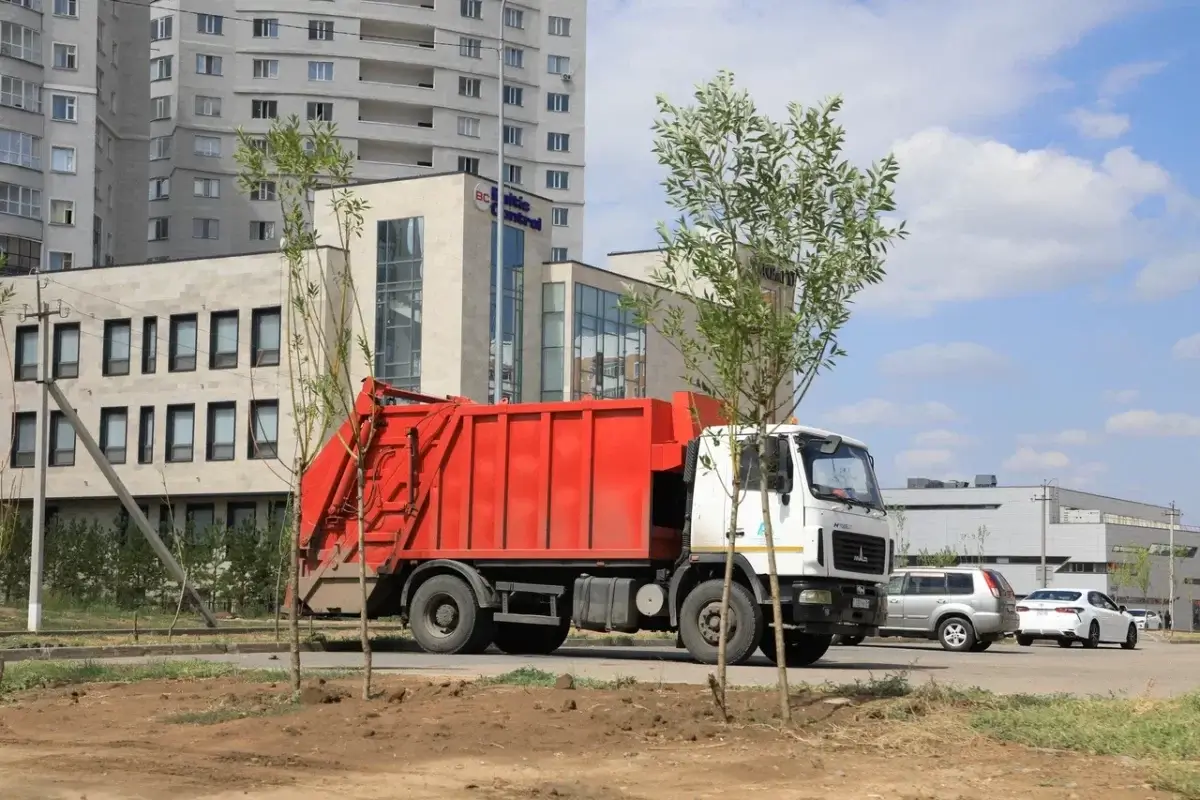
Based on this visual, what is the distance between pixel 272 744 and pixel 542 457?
410 inches

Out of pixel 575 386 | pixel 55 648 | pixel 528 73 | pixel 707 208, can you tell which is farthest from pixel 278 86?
pixel 707 208

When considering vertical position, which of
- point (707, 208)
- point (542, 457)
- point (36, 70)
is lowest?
point (542, 457)

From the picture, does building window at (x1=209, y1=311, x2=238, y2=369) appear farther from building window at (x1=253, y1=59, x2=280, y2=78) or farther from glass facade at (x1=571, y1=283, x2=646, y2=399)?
building window at (x1=253, y1=59, x2=280, y2=78)

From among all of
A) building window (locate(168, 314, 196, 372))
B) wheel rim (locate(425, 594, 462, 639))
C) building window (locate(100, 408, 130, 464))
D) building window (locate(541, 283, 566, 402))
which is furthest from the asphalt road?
building window (locate(100, 408, 130, 464))

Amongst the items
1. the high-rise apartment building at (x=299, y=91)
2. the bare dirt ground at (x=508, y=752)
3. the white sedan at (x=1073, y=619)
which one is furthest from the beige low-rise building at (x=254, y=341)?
the high-rise apartment building at (x=299, y=91)

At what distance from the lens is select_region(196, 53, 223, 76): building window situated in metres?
94.2

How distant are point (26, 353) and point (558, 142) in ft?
182

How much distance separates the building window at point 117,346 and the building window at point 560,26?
187 ft

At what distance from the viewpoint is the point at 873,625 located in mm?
18656

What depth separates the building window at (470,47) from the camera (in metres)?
97.2

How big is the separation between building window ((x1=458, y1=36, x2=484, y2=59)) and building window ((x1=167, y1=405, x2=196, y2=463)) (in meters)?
52.1

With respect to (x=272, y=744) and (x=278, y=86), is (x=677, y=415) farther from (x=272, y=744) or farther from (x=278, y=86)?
(x=278, y=86)

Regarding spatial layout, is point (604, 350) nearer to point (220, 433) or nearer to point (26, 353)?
point (220, 433)

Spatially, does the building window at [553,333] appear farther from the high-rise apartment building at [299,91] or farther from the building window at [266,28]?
the building window at [266,28]
